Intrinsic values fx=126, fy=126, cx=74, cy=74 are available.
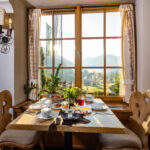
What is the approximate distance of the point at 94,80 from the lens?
243 centimetres

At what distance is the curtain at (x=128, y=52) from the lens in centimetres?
221

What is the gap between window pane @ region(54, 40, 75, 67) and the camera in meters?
2.44

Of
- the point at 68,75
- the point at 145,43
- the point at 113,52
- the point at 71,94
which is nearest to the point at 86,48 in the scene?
the point at 113,52

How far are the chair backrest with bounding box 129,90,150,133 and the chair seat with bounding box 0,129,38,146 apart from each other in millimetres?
1241

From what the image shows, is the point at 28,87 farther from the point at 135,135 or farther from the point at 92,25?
the point at 135,135

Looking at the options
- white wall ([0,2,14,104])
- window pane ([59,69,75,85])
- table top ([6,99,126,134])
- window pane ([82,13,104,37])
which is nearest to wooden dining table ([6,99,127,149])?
table top ([6,99,126,134])

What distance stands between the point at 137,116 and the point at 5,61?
2102mm

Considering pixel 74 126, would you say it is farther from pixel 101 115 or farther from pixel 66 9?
pixel 66 9

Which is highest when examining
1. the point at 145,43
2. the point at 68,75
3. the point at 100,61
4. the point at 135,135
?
the point at 145,43

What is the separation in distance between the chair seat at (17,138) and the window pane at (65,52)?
1.39 meters

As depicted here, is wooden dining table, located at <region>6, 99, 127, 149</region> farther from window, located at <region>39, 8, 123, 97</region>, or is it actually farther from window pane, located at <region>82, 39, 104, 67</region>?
window pane, located at <region>82, 39, 104, 67</region>

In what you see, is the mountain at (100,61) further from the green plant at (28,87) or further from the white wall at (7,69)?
the white wall at (7,69)

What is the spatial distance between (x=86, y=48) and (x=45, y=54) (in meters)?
0.82

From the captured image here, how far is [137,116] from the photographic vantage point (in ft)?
5.11
